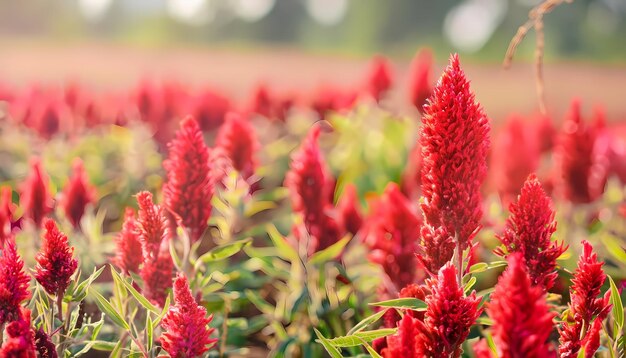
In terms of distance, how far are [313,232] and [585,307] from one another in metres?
1.14

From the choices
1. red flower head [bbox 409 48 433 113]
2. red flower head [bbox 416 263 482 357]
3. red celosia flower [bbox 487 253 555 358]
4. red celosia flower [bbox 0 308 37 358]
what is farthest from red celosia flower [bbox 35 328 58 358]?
red flower head [bbox 409 48 433 113]

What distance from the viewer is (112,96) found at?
5789 mm

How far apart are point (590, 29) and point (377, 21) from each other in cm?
772

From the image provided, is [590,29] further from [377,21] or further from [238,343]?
[238,343]

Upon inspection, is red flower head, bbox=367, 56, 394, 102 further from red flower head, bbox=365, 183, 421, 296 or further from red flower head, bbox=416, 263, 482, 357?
red flower head, bbox=416, 263, 482, 357

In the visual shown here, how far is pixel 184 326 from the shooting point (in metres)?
1.47

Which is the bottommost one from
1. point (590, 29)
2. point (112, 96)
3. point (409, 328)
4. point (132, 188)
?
point (409, 328)

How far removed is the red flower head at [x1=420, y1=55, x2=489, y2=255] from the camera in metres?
1.41

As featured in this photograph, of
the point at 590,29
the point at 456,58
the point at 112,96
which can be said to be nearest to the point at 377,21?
the point at 590,29

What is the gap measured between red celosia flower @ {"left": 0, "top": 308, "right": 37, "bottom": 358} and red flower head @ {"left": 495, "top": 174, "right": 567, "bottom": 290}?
0.90 m

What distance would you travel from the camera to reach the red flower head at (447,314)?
1.35 m

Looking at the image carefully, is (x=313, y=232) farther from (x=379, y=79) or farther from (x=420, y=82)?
(x=379, y=79)

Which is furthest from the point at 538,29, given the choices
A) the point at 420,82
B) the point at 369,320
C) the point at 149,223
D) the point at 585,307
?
the point at 420,82

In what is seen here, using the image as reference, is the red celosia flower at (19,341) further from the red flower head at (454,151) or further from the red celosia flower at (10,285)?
the red flower head at (454,151)
